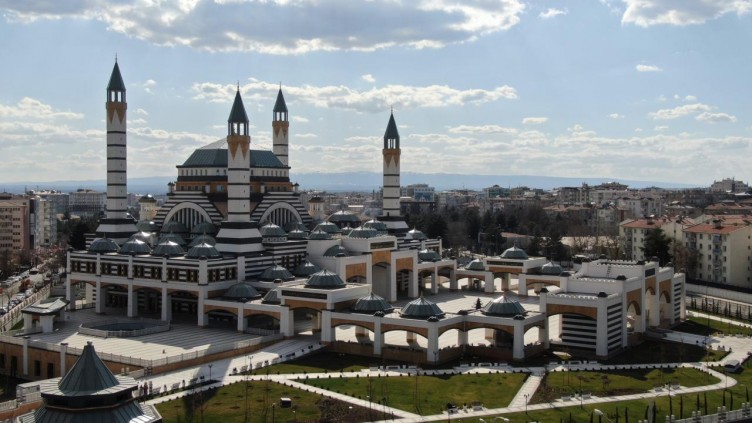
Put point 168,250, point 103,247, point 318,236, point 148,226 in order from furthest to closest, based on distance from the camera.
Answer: point 148,226 → point 318,236 → point 103,247 → point 168,250

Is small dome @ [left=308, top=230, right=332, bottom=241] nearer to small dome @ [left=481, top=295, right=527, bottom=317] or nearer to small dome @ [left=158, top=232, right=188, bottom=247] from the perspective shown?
small dome @ [left=158, top=232, right=188, bottom=247]

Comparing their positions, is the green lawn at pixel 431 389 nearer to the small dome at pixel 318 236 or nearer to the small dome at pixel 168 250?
the small dome at pixel 168 250

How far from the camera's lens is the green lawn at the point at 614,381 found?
3269cm

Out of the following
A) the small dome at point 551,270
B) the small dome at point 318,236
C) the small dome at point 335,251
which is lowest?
the small dome at point 551,270

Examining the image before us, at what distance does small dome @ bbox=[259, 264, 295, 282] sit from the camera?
1943 inches

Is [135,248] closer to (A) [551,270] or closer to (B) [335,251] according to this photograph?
(B) [335,251]

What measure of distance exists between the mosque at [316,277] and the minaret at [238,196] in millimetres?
89

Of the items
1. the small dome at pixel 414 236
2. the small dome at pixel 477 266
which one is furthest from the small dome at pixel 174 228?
the small dome at pixel 477 266

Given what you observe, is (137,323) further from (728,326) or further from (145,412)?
(728,326)

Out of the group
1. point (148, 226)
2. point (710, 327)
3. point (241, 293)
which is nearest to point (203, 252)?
point (241, 293)

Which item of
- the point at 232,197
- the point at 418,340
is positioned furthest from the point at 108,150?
the point at 418,340

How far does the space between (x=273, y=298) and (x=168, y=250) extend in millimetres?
9065

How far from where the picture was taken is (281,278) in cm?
4931

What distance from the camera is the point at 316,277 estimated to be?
148 ft
